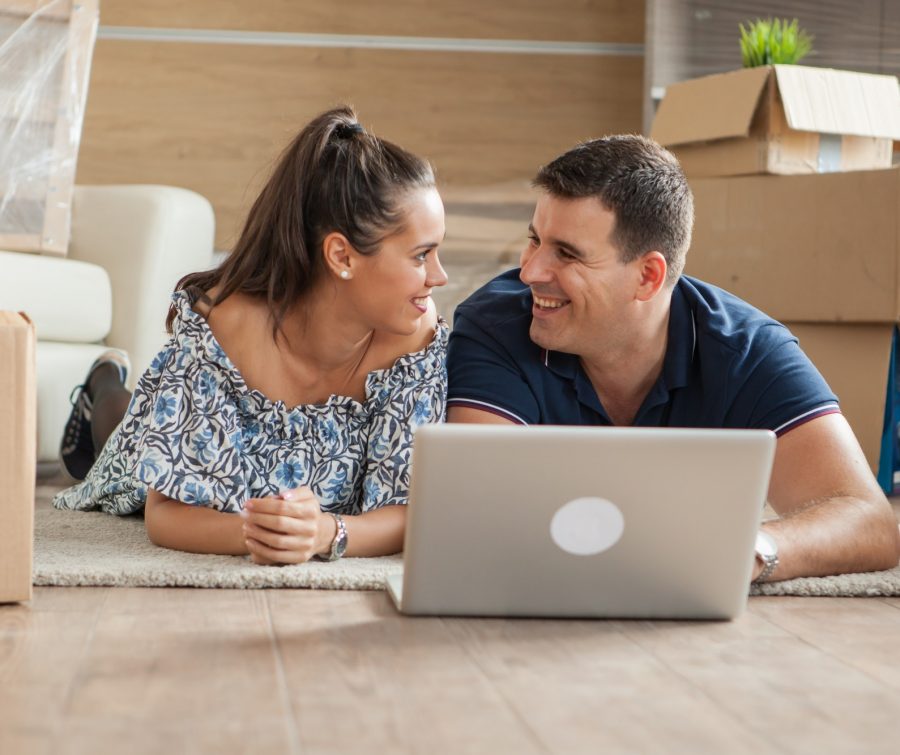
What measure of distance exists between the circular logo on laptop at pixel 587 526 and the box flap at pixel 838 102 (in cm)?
157

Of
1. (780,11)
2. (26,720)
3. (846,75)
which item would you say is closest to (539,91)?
(780,11)

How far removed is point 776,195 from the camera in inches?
101

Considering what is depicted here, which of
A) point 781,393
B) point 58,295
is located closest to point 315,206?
point 781,393

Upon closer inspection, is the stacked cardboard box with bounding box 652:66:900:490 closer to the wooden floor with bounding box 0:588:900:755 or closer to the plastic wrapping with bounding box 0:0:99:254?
the wooden floor with bounding box 0:588:900:755

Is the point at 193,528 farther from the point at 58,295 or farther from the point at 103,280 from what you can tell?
the point at 103,280

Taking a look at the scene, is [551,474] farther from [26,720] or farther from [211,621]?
[26,720]

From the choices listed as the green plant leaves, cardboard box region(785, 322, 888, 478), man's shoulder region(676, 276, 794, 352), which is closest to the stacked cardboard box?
cardboard box region(785, 322, 888, 478)

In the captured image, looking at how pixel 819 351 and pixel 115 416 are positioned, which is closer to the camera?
pixel 115 416

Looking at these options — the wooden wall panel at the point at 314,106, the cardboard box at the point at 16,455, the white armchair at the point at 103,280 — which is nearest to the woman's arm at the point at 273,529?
the cardboard box at the point at 16,455

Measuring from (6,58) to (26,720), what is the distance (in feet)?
7.74

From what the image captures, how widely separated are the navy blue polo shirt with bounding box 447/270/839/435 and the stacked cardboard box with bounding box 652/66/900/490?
2.85 feet

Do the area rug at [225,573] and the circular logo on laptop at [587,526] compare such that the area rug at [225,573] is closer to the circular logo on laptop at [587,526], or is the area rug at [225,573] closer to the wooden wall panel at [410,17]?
the circular logo on laptop at [587,526]

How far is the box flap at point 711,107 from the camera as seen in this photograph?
8.25ft

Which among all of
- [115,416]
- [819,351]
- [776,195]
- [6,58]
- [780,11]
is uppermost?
[780,11]
